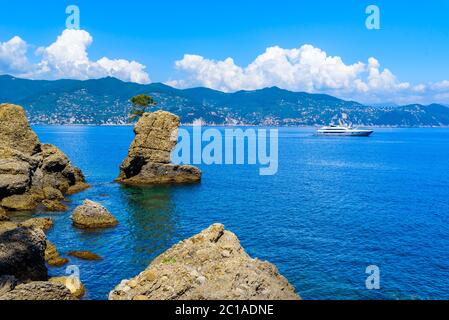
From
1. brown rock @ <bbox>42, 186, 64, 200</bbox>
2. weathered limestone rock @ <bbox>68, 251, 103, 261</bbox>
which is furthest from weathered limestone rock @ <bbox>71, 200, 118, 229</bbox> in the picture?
brown rock @ <bbox>42, 186, 64, 200</bbox>

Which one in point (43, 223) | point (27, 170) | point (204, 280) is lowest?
point (43, 223)

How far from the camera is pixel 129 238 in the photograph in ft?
157

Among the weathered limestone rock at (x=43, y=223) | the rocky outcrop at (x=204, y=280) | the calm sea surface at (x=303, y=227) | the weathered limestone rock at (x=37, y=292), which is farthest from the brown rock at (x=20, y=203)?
the rocky outcrop at (x=204, y=280)

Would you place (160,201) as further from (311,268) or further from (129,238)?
(311,268)

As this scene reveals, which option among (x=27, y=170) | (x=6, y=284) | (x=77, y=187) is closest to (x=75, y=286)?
(x=6, y=284)

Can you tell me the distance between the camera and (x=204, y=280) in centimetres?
2198

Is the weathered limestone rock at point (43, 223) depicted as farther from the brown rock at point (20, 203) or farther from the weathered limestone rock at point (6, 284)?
the weathered limestone rock at point (6, 284)

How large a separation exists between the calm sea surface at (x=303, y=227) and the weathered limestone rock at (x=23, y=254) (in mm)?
4023

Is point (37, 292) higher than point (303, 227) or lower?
higher

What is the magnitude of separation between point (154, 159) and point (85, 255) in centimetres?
4789

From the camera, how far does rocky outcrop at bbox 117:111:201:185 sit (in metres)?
87.1

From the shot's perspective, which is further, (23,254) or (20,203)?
(20,203)

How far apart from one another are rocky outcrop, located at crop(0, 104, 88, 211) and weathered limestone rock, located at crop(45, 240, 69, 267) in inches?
822

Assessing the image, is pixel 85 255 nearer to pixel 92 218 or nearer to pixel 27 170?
pixel 92 218
